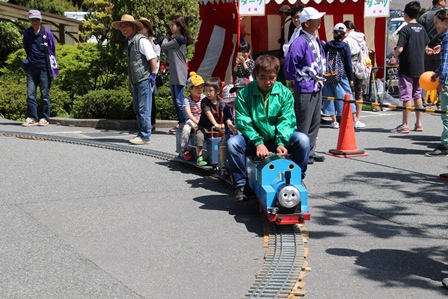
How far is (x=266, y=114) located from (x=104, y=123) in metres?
7.09

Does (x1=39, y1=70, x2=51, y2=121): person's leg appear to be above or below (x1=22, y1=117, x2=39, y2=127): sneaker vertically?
above

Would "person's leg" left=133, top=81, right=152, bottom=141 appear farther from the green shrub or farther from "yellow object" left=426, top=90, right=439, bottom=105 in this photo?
"yellow object" left=426, top=90, right=439, bottom=105

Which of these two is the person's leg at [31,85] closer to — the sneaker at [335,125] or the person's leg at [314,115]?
the sneaker at [335,125]

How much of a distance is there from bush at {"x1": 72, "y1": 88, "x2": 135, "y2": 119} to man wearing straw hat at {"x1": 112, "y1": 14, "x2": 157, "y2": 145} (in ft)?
8.09

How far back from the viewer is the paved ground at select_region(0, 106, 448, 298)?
4.76 meters

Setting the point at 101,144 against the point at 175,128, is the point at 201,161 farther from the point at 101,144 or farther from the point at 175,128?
the point at 175,128

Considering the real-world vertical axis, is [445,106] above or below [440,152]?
above

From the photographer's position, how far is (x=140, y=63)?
1057 centimetres

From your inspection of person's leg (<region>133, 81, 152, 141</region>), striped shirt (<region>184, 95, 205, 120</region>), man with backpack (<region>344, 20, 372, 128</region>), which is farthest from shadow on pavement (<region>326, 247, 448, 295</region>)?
man with backpack (<region>344, 20, 372, 128</region>)

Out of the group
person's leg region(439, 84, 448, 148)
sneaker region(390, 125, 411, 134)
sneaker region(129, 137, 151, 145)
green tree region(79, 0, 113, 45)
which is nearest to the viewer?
person's leg region(439, 84, 448, 148)

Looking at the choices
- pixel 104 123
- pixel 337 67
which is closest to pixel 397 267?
pixel 337 67

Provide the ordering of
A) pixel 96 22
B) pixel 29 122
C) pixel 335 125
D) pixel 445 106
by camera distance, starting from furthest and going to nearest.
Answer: pixel 96 22 → pixel 29 122 → pixel 335 125 → pixel 445 106

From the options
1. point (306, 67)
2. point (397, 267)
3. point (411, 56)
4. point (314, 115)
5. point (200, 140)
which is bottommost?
point (397, 267)

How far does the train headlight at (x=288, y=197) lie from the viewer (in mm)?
5742
